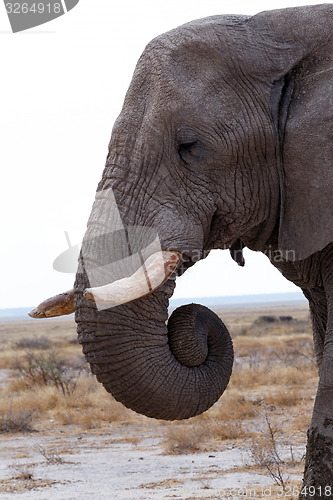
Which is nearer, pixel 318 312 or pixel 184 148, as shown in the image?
pixel 184 148

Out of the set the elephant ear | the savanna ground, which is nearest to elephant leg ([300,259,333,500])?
the elephant ear

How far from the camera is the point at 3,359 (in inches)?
1158

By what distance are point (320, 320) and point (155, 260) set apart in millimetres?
1313

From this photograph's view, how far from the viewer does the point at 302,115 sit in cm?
375

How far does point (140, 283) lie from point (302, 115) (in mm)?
1108

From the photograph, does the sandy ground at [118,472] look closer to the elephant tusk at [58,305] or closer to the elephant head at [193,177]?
the elephant tusk at [58,305]

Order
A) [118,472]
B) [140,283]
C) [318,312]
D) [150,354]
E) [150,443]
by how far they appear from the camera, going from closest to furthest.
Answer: [140,283] < [150,354] < [318,312] < [118,472] < [150,443]

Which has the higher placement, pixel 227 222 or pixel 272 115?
pixel 272 115

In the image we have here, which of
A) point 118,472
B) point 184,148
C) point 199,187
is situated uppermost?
point 184,148

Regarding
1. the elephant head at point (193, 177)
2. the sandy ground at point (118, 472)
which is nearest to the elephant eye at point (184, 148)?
the elephant head at point (193, 177)

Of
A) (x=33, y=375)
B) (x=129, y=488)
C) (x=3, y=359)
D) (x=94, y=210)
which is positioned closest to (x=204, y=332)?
(x=94, y=210)

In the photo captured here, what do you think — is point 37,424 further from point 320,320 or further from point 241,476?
point 320,320

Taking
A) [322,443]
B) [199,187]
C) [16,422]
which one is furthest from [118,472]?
[199,187]

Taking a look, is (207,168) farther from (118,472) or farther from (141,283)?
(118,472)
